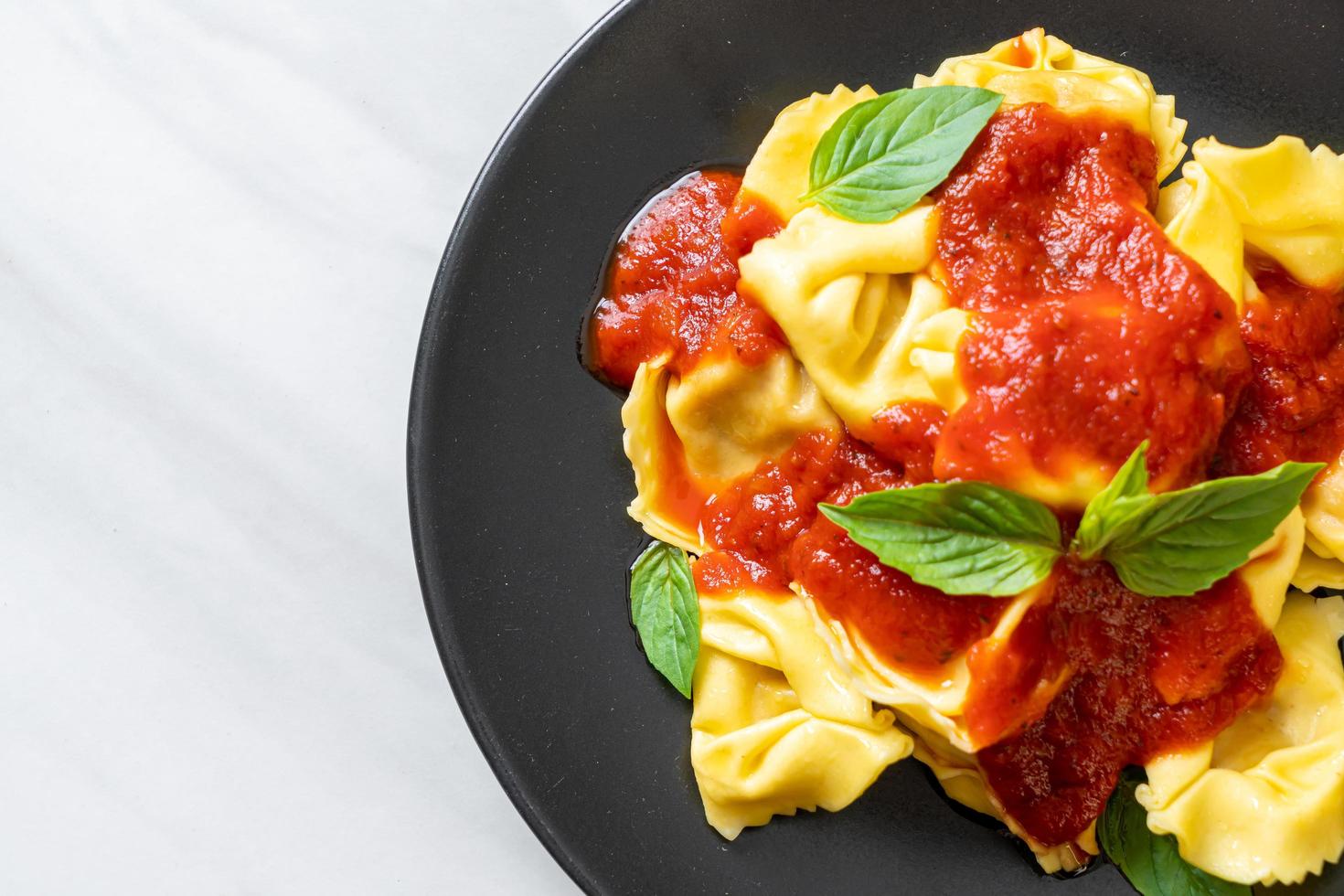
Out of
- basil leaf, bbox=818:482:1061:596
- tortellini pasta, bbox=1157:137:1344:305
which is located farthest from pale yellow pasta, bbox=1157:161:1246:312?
basil leaf, bbox=818:482:1061:596

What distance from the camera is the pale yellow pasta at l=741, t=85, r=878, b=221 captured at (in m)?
A: 3.24

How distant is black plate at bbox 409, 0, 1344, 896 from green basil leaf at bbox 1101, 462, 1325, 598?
1.02m

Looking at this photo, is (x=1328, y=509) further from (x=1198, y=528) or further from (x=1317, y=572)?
(x=1198, y=528)

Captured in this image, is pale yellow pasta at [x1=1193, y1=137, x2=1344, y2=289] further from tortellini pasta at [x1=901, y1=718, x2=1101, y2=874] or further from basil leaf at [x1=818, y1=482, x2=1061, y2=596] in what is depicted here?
tortellini pasta at [x1=901, y1=718, x2=1101, y2=874]

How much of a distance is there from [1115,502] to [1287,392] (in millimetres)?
754

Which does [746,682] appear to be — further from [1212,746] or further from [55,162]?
[55,162]

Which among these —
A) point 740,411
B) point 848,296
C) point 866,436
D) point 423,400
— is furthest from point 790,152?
point 423,400

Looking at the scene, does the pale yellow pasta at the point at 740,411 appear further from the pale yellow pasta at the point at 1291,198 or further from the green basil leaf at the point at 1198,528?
the pale yellow pasta at the point at 1291,198

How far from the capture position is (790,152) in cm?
327

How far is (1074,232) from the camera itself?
9.49 ft

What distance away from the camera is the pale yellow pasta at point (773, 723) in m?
3.15

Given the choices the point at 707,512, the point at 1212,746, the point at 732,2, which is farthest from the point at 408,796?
the point at 732,2

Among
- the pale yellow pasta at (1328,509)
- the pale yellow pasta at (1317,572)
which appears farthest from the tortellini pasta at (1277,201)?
the pale yellow pasta at (1317,572)

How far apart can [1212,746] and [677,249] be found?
6.73 ft
